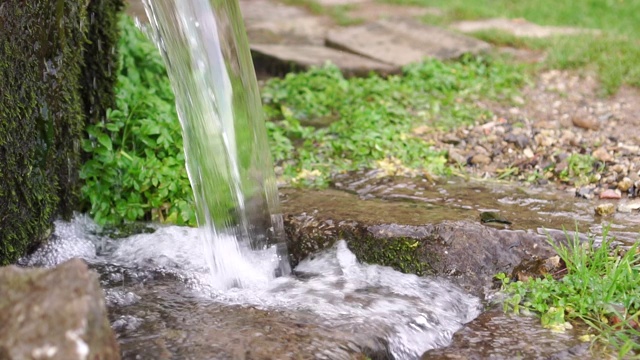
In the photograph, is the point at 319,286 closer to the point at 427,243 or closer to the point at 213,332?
the point at 427,243

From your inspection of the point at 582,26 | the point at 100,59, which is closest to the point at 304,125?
the point at 100,59

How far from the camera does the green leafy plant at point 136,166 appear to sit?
380cm

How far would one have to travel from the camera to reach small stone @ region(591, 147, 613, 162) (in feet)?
14.3

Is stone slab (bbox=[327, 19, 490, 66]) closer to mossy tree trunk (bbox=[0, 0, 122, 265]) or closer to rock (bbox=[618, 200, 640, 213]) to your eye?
rock (bbox=[618, 200, 640, 213])

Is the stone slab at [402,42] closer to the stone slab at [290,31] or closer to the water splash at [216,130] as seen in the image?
the stone slab at [290,31]

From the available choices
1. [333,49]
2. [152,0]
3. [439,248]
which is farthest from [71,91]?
[333,49]

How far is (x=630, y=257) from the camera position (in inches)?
121

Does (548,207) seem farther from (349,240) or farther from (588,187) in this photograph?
(349,240)

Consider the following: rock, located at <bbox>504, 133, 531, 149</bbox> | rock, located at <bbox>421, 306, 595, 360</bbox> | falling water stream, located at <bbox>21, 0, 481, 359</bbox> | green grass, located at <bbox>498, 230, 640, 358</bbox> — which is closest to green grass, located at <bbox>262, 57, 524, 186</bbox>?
rock, located at <bbox>504, 133, 531, 149</bbox>

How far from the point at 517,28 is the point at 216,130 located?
456cm

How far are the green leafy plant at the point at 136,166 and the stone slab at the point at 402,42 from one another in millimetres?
2645

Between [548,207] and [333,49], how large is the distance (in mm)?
3413

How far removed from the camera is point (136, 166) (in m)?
3.90

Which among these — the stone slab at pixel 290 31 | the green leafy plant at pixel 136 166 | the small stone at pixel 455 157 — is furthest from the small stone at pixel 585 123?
the stone slab at pixel 290 31
